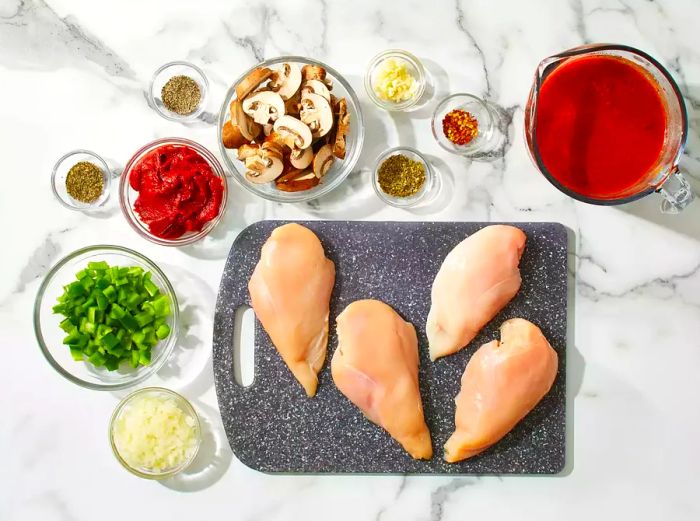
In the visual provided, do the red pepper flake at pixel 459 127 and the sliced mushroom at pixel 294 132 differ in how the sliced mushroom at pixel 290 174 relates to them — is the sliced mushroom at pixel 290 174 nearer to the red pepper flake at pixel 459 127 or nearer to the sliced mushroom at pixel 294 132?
the sliced mushroom at pixel 294 132

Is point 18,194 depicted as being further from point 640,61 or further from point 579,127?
point 640,61

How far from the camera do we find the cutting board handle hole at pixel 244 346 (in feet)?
6.29

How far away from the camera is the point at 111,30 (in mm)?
1924

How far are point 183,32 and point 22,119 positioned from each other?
0.46 m

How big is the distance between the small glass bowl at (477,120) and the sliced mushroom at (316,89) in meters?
0.29

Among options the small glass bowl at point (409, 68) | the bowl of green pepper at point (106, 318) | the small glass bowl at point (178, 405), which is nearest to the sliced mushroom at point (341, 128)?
the small glass bowl at point (409, 68)

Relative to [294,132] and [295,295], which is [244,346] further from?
[294,132]

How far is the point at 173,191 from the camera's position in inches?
71.7

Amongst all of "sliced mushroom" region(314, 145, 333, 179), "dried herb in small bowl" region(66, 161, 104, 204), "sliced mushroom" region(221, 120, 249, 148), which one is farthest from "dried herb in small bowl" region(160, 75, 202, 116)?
"sliced mushroom" region(314, 145, 333, 179)

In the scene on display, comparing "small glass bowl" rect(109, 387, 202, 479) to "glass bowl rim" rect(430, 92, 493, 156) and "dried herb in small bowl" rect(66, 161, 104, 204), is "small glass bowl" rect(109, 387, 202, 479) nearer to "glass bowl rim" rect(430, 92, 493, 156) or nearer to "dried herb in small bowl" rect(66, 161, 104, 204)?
"dried herb in small bowl" rect(66, 161, 104, 204)

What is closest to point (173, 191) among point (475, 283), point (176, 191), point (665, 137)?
point (176, 191)

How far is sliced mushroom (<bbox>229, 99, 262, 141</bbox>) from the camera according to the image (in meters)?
1.75

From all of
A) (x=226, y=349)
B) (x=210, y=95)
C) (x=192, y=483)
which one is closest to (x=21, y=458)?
(x=192, y=483)

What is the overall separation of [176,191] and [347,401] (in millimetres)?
655
